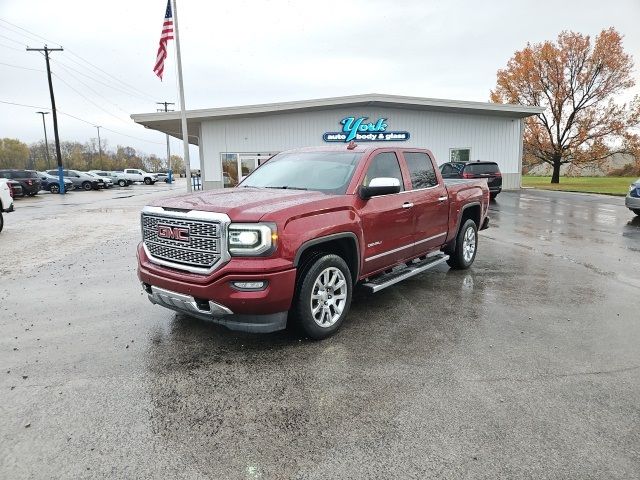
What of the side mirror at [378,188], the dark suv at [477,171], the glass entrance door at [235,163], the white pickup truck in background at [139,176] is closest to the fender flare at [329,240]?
the side mirror at [378,188]

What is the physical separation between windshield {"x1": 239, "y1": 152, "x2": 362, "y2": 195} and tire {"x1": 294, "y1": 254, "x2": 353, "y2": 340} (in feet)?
2.71

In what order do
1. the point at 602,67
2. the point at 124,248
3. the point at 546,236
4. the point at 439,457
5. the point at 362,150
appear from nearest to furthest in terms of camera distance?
the point at 439,457 < the point at 362,150 < the point at 124,248 < the point at 546,236 < the point at 602,67

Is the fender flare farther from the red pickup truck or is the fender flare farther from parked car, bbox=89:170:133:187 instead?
parked car, bbox=89:170:133:187

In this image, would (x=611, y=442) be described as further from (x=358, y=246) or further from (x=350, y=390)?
(x=358, y=246)

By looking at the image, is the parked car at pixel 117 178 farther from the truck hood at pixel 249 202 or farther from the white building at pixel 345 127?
the truck hood at pixel 249 202

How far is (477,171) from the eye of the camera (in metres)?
18.6

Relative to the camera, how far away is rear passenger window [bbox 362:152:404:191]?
492 cm

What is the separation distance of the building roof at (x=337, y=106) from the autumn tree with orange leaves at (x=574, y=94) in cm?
1161

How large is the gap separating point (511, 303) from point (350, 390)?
303 centimetres

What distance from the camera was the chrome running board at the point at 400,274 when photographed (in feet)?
15.5

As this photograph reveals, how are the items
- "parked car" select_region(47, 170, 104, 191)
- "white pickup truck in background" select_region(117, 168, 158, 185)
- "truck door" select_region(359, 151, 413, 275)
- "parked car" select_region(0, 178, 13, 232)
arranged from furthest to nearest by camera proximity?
"white pickup truck in background" select_region(117, 168, 158, 185)
"parked car" select_region(47, 170, 104, 191)
"parked car" select_region(0, 178, 13, 232)
"truck door" select_region(359, 151, 413, 275)

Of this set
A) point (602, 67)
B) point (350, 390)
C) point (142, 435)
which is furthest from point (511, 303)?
point (602, 67)

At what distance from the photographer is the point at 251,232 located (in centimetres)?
358

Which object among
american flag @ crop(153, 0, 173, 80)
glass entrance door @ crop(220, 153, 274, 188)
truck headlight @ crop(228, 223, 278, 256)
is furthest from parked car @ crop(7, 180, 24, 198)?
truck headlight @ crop(228, 223, 278, 256)
